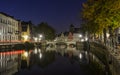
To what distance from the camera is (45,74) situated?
100.0 ft

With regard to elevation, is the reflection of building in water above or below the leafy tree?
below

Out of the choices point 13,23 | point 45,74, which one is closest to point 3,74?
point 45,74

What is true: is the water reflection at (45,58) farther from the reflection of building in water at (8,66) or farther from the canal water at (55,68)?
the reflection of building in water at (8,66)

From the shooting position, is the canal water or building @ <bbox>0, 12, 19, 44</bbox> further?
building @ <bbox>0, 12, 19, 44</bbox>

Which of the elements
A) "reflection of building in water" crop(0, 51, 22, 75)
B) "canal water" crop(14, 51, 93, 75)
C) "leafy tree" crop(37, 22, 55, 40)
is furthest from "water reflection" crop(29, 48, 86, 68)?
"leafy tree" crop(37, 22, 55, 40)

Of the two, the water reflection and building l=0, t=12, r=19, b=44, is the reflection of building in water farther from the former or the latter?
building l=0, t=12, r=19, b=44

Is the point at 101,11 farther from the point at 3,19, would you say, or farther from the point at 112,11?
the point at 3,19

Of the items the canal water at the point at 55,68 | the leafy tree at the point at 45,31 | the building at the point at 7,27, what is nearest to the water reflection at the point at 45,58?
the canal water at the point at 55,68

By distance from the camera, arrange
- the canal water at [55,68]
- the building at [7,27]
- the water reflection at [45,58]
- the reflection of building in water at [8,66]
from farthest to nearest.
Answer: the building at [7,27]
the water reflection at [45,58]
the canal water at [55,68]
the reflection of building in water at [8,66]

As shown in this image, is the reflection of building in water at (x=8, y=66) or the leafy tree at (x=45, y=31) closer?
the reflection of building in water at (x=8, y=66)

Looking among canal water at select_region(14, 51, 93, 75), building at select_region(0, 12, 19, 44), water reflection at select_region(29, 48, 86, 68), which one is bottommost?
canal water at select_region(14, 51, 93, 75)

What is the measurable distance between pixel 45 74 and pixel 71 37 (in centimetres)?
16466

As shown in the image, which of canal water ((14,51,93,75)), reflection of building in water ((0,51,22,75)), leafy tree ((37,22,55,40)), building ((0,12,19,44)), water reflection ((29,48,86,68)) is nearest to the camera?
reflection of building in water ((0,51,22,75))

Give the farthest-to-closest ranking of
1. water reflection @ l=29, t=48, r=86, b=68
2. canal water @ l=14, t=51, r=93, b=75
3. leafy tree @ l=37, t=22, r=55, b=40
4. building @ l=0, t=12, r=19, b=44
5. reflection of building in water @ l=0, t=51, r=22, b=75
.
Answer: leafy tree @ l=37, t=22, r=55, b=40 < building @ l=0, t=12, r=19, b=44 < water reflection @ l=29, t=48, r=86, b=68 < canal water @ l=14, t=51, r=93, b=75 < reflection of building in water @ l=0, t=51, r=22, b=75
